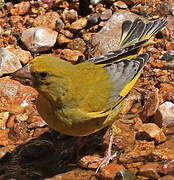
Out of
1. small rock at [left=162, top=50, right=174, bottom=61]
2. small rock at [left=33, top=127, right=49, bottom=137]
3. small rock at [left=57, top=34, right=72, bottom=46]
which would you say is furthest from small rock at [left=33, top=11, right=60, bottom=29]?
small rock at [left=33, top=127, right=49, bottom=137]

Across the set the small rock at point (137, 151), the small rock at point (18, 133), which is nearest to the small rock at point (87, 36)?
the small rock at point (18, 133)

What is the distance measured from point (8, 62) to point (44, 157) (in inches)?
77.1

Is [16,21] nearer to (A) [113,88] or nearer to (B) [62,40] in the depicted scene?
(B) [62,40]

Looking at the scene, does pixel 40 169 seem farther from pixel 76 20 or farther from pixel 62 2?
pixel 62 2

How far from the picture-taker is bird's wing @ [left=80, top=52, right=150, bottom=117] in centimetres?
444

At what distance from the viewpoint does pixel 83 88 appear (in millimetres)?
4379

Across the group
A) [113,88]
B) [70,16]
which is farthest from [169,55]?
[70,16]

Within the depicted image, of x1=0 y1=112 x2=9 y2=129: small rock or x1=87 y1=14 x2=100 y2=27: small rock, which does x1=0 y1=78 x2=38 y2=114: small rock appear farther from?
x1=87 y1=14 x2=100 y2=27: small rock

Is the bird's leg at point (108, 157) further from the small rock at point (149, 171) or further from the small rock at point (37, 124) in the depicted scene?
the small rock at point (37, 124)

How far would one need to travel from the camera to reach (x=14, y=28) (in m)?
7.18

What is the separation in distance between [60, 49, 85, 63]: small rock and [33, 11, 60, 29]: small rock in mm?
887

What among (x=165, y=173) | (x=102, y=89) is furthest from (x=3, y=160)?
(x=165, y=173)

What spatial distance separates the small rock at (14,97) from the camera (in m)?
5.75

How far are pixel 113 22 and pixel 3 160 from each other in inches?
128
